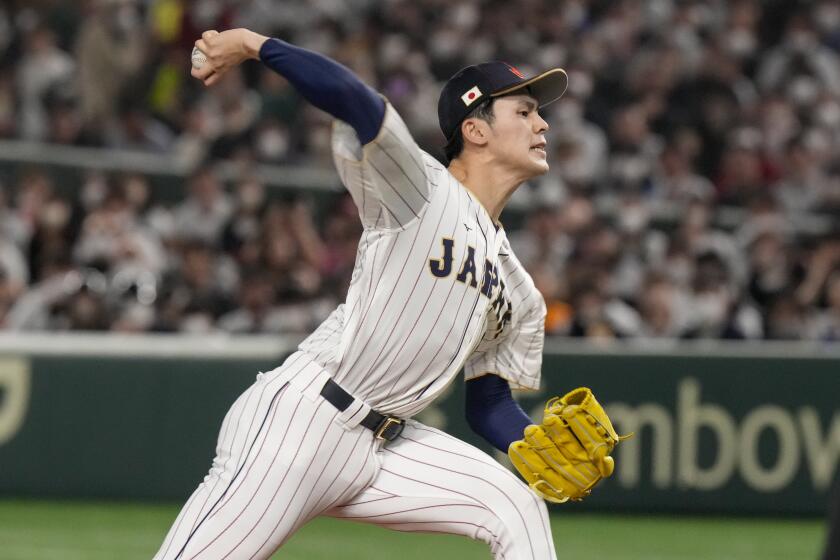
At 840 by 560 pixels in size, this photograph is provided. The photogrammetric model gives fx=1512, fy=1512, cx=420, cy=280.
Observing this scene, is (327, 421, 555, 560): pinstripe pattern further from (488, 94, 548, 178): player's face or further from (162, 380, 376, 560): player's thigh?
(488, 94, 548, 178): player's face

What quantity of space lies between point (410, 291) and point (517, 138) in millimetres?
648

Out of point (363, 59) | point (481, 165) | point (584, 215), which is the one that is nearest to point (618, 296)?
point (584, 215)

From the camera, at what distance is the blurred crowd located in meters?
10.9

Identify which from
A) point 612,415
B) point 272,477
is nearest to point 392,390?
point 272,477

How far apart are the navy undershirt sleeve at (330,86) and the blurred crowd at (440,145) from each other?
6.67m

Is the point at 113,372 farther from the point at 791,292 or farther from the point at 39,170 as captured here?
the point at 791,292

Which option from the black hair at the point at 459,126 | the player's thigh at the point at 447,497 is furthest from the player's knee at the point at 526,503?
the black hair at the point at 459,126

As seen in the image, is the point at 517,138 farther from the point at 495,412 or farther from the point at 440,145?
the point at 440,145

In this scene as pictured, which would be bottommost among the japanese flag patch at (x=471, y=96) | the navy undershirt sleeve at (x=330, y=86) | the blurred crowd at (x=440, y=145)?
the blurred crowd at (x=440, y=145)

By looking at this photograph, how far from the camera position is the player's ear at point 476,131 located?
15.2ft

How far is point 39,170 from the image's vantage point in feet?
38.2

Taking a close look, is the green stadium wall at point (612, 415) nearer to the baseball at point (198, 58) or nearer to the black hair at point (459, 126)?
the black hair at point (459, 126)

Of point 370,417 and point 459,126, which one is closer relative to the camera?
point 370,417

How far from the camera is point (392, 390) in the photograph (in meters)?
4.38
